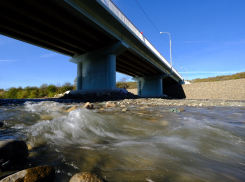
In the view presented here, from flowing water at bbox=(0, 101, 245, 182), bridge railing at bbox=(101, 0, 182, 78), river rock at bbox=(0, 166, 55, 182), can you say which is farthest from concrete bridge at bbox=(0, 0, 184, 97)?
river rock at bbox=(0, 166, 55, 182)

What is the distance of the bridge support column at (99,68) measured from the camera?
15.1 metres

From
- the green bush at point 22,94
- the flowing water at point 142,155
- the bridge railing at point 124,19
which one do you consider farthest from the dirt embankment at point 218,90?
the green bush at point 22,94

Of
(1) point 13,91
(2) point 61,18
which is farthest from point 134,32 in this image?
(1) point 13,91

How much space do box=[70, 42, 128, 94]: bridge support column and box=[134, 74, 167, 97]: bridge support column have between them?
17974mm

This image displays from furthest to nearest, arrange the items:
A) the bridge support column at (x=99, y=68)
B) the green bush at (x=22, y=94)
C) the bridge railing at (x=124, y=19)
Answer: the green bush at (x=22, y=94) → the bridge support column at (x=99, y=68) → the bridge railing at (x=124, y=19)

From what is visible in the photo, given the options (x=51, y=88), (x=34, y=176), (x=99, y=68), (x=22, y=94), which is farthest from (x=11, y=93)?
(x=34, y=176)

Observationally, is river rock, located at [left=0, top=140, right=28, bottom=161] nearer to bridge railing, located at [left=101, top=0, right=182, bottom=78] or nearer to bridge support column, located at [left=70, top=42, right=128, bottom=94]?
bridge railing, located at [left=101, top=0, right=182, bottom=78]

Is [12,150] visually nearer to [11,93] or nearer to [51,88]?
[51,88]

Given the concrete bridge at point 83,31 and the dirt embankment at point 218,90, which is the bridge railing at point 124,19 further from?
the dirt embankment at point 218,90

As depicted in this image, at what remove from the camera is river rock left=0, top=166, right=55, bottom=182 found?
2.96 ft

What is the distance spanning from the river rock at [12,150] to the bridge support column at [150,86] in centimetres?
3064

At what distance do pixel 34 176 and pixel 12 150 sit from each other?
553 millimetres

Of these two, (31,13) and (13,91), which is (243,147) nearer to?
(31,13)

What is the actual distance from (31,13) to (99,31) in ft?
17.5
